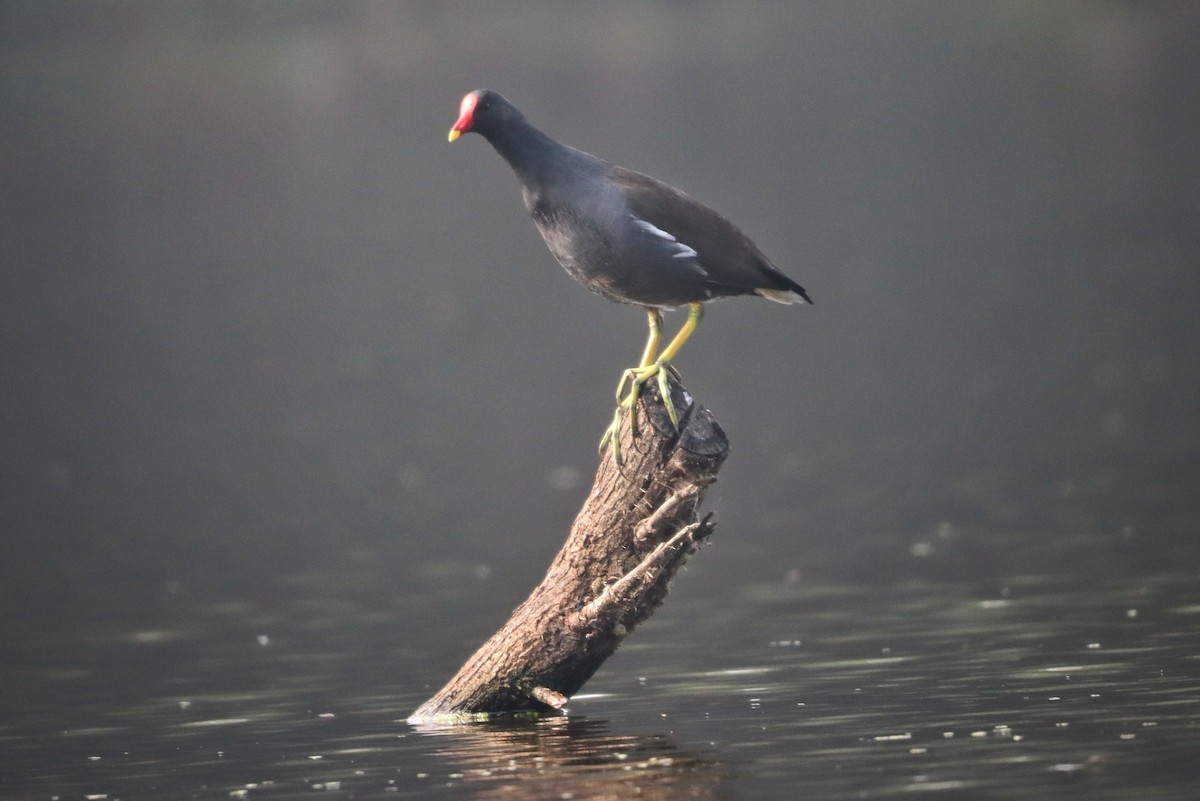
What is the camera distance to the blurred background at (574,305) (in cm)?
1914

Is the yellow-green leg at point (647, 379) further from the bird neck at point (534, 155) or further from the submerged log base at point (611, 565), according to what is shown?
the bird neck at point (534, 155)

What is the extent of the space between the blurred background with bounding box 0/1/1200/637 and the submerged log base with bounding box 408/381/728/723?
122 inches

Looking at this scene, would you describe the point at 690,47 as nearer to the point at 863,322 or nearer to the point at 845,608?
the point at 863,322

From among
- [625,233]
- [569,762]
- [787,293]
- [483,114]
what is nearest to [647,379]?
[625,233]

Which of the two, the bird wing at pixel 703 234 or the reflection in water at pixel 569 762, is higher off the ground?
the bird wing at pixel 703 234

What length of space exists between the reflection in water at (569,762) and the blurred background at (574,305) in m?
3.42

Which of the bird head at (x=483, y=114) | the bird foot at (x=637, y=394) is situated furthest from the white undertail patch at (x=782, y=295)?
the bird head at (x=483, y=114)

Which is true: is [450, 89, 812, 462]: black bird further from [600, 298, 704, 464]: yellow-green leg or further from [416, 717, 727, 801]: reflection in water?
[416, 717, 727, 801]: reflection in water

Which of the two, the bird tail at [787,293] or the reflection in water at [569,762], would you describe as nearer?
the reflection in water at [569,762]

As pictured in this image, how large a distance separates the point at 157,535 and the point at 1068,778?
50.1ft

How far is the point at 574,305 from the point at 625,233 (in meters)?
33.7

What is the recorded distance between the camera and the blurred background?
754 inches

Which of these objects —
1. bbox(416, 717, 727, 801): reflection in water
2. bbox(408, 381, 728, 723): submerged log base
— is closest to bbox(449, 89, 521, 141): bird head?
bbox(408, 381, 728, 723): submerged log base

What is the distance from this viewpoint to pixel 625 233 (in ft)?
Result: 31.6
